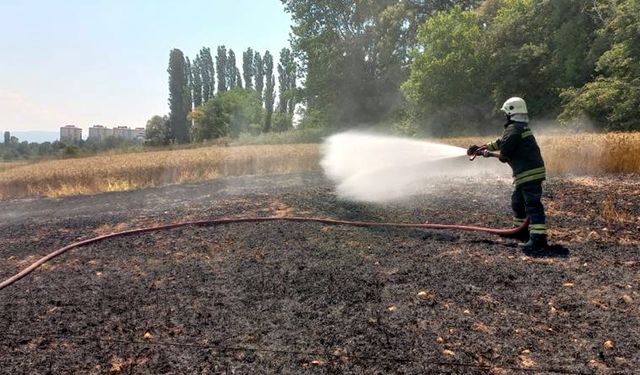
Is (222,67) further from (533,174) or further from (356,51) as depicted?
(533,174)

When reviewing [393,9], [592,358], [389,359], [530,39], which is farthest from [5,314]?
[393,9]

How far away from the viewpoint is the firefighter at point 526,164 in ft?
17.1

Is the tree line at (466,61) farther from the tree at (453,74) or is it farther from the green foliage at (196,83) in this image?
the green foliage at (196,83)

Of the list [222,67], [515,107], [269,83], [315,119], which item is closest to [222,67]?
[222,67]

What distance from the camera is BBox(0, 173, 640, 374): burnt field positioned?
3.12m

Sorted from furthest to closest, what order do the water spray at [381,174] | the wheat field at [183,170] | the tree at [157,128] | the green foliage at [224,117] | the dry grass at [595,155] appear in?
the tree at [157,128] < the green foliage at [224,117] < the wheat field at [183,170] < the dry grass at [595,155] < the water spray at [381,174]

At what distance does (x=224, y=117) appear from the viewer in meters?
62.1

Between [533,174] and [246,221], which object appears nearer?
[533,174]

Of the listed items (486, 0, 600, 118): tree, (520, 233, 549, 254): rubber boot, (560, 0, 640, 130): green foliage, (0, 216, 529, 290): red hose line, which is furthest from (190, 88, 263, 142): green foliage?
(520, 233, 549, 254): rubber boot

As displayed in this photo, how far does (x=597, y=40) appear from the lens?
74.4 ft

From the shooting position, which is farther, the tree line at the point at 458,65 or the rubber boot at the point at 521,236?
the tree line at the point at 458,65

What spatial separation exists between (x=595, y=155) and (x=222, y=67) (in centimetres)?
8967

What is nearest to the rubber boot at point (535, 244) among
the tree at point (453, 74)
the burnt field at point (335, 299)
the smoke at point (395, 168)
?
the burnt field at point (335, 299)

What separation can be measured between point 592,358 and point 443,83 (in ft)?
102
